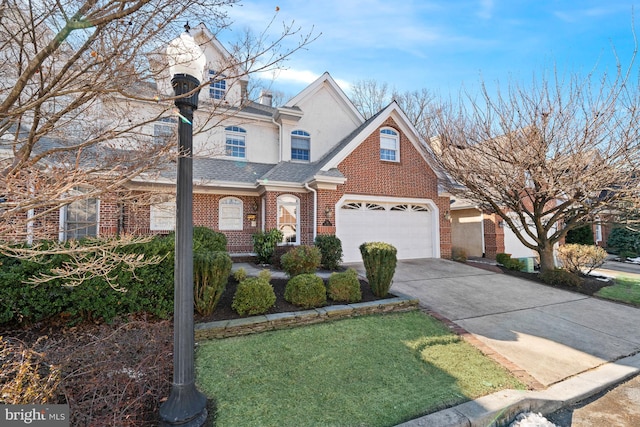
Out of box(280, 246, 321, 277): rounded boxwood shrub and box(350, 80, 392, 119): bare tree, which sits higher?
box(350, 80, 392, 119): bare tree

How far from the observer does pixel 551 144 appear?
852cm

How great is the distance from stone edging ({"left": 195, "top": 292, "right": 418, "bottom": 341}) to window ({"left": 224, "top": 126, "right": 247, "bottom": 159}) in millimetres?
9836

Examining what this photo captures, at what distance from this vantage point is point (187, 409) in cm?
255

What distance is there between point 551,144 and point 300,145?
9.77 metres

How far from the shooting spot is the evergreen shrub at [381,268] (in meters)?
6.21

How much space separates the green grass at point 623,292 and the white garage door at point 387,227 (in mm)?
5314

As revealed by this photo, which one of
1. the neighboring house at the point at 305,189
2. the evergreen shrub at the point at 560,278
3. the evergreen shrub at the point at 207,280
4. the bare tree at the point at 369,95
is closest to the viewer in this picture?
the evergreen shrub at the point at 207,280

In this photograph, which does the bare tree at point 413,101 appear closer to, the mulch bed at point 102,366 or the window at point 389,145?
the window at point 389,145

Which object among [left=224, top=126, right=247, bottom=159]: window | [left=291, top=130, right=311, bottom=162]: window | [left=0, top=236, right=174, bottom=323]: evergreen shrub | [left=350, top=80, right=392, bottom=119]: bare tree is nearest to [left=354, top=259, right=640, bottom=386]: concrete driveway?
[left=0, top=236, right=174, bottom=323]: evergreen shrub

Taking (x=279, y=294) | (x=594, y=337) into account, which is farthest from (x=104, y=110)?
(x=594, y=337)

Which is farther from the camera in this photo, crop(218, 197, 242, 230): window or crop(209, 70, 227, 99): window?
crop(218, 197, 242, 230): window

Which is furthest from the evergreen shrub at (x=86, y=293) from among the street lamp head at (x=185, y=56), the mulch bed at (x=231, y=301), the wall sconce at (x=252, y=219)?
the wall sconce at (x=252, y=219)

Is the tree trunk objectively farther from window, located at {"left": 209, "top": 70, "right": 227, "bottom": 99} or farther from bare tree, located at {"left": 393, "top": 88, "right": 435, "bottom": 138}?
bare tree, located at {"left": 393, "top": 88, "right": 435, "bottom": 138}

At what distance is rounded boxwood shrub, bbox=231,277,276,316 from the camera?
4965 millimetres
